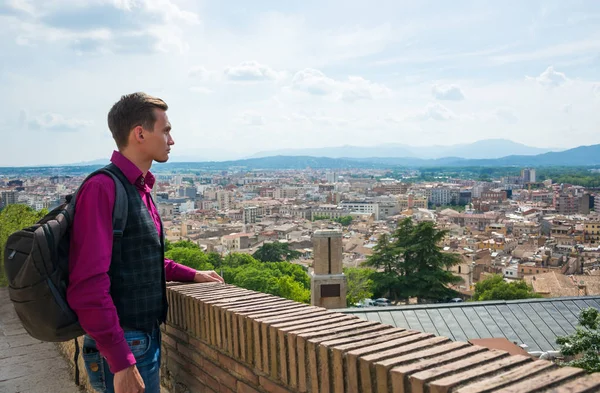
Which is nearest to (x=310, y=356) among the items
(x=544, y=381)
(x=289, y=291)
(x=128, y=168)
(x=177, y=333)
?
(x=544, y=381)

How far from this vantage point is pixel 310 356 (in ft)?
4.39

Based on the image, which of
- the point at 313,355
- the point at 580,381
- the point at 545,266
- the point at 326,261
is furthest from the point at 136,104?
the point at 545,266

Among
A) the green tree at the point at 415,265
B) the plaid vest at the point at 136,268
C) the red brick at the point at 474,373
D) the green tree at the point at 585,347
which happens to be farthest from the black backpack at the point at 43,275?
the green tree at the point at 415,265

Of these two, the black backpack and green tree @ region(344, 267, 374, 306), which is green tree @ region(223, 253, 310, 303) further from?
the black backpack

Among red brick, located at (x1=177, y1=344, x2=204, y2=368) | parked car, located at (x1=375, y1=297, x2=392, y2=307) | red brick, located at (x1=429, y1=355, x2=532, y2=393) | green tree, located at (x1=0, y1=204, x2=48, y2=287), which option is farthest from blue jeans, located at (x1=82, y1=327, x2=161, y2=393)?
parked car, located at (x1=375, y1=297, x2=392, y2=307)

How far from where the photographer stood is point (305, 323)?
4.98ft

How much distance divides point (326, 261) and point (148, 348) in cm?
1178

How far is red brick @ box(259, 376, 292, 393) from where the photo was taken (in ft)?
4.86

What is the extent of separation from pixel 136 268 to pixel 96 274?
0.21 m

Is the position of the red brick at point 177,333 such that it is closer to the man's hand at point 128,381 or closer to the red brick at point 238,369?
the red brick at point 238,369

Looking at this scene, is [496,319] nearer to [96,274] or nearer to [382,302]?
[96,274]

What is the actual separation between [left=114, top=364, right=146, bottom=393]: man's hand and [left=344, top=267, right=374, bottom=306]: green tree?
2230 cm

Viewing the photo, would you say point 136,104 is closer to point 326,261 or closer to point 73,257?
point 73,257

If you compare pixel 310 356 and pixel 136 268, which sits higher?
pixel 136 268
